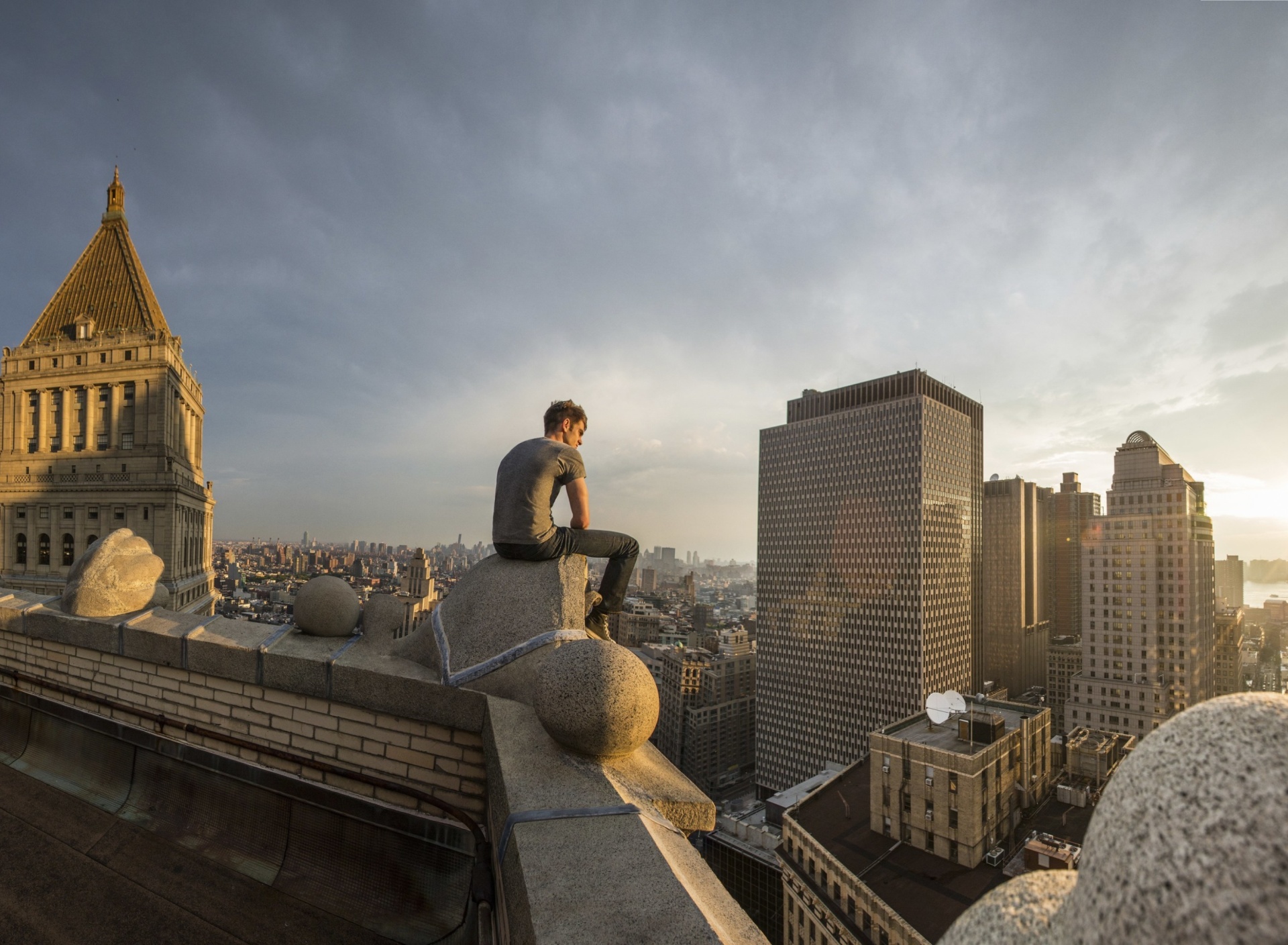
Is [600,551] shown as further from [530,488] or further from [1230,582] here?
[1230,582]

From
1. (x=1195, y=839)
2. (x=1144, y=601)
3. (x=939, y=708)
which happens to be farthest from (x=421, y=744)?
(x=1144, y=601)

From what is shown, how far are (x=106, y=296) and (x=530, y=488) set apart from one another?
118 ft

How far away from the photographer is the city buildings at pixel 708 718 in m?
91.9

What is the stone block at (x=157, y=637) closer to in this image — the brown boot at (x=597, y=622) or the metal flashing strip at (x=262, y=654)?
the metal flashing strip at (x=262, y=654)

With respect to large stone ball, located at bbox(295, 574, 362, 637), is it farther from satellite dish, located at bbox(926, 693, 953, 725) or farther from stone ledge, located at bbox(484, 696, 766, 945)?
satellite dish, located at bbox(926, 693, 953, 725)

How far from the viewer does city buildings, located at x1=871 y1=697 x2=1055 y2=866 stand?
112 feet

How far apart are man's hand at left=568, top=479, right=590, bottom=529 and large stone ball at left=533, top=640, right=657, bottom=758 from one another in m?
1.75

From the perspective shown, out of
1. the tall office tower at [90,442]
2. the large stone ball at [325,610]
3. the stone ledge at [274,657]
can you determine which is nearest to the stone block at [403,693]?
the stone ledge at [274,657]

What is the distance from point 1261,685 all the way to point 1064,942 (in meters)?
139

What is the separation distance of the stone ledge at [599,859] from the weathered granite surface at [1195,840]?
1.17 m

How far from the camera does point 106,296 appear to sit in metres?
29.7

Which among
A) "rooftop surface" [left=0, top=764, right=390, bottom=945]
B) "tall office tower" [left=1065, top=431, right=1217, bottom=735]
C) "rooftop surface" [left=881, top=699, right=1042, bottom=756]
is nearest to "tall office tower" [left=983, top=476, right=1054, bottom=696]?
"tall office tower" [left=1065, top=431, right=1217, bottom=735]

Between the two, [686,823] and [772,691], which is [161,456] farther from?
[772,691]

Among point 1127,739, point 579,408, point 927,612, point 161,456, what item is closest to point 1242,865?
point 579,408
